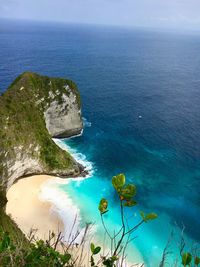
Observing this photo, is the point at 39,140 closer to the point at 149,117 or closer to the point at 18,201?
the point at 18,201

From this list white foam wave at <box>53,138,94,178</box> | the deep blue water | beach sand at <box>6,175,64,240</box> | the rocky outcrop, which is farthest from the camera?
the rocky outcrop

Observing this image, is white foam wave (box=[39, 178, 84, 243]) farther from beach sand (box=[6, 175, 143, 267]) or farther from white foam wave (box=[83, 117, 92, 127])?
white foam wave (box=[83, 117, 92, 127])

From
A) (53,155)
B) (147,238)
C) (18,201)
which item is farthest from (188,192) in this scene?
(18,201)

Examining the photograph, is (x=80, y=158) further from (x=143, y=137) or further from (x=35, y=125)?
(x=143, y=137)

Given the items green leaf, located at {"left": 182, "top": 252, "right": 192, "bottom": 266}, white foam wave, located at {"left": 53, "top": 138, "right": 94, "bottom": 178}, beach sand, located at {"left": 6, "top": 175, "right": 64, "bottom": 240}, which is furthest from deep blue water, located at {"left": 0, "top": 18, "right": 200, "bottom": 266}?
beach sand, located at {"left": 6, "top": 175, "right": 64, "bottom": 240}

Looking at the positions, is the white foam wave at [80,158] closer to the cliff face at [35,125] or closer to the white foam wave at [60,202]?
Result: the cliff face at [35,125]

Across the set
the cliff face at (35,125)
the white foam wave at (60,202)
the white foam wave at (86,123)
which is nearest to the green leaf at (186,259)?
the white foam wave at (60,202)
